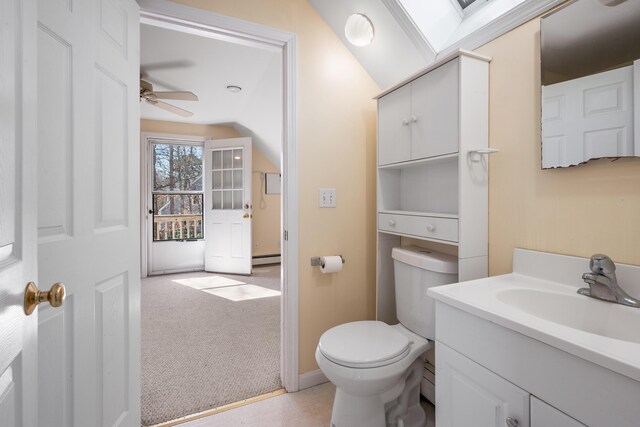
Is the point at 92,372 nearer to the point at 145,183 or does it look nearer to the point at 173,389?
the point at 173,389

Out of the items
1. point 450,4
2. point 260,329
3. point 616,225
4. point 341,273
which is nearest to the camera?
point 616,225

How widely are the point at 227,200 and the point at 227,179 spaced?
12.8 inches

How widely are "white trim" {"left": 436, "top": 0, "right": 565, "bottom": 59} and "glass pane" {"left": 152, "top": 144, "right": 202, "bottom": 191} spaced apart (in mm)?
4235

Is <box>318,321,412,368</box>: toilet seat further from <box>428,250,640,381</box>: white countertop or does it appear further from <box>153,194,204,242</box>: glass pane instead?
<box>153,194,204,242</box>: glass pane

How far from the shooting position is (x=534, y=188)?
1187 millimetres

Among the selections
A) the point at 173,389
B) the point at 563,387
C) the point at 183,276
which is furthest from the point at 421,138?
the point at 183,276

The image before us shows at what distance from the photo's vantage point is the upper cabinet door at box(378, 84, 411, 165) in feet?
5.14

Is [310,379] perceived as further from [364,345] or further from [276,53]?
[276,53]

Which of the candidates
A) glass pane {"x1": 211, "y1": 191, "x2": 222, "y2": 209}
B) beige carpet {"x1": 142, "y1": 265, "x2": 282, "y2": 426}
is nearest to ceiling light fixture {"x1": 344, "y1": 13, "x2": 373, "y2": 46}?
beige carpet {"x1": 142, "y1": 265, "x2": 282, "y2": 426}

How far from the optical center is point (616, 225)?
960 millimetres

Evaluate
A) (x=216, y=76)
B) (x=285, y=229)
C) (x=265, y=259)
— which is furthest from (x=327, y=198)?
(x=265, y=259)

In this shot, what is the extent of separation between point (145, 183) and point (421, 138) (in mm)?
4219

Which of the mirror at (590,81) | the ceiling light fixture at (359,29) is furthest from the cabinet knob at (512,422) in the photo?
the ceiling light fixture at (359,29)

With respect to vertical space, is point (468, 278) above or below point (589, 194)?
below
